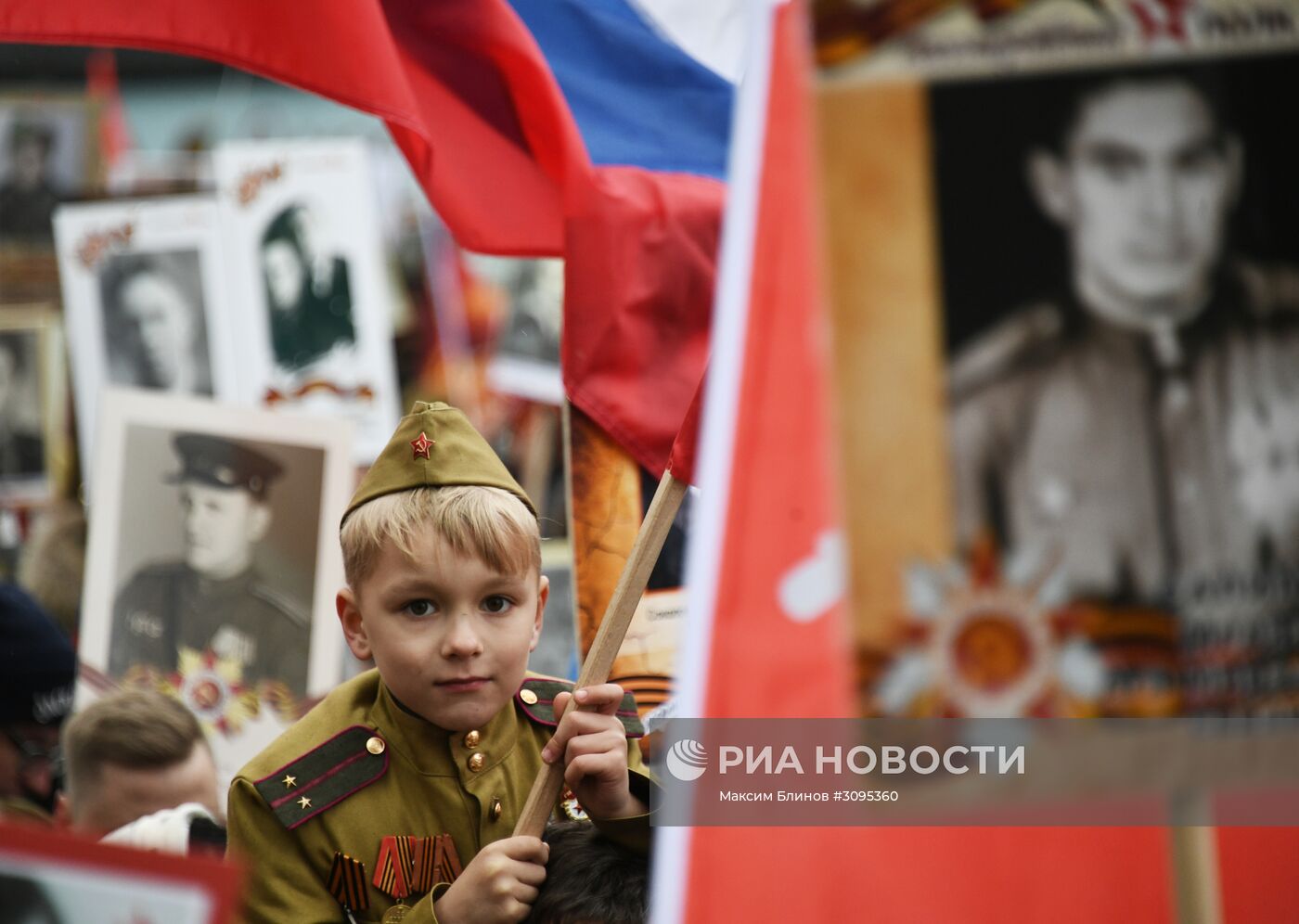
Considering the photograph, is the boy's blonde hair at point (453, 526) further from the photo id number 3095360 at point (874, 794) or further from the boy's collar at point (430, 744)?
the photo id number 3095360 at point (874, 794)

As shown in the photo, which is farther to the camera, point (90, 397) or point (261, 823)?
point (90, 397)

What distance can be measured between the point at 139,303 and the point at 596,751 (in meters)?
3.55

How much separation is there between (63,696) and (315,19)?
5.21 feet

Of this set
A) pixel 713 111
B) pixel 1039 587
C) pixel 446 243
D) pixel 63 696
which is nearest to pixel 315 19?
pixel 713 111

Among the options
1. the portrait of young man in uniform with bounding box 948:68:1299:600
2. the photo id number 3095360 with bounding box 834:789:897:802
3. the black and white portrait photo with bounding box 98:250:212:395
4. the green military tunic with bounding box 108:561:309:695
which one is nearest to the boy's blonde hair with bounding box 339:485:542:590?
the photo id number 3095360 with bounding box 834:789:897:802

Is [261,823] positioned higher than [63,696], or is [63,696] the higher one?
[63,696]

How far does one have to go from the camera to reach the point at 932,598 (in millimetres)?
1667

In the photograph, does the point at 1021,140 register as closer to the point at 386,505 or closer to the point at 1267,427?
the point at 1267,427

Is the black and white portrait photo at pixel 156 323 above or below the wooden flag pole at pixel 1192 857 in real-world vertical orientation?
above

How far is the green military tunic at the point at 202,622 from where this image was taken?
3.91 m

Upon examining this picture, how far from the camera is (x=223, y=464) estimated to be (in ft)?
13.3

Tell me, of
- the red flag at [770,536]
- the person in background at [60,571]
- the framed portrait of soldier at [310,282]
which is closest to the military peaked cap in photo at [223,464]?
the person in background at [60,571]

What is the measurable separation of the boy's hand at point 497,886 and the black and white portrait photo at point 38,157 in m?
5.73

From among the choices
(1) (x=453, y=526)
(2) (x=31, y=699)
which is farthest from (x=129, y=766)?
(1) (x=453, y=526)
